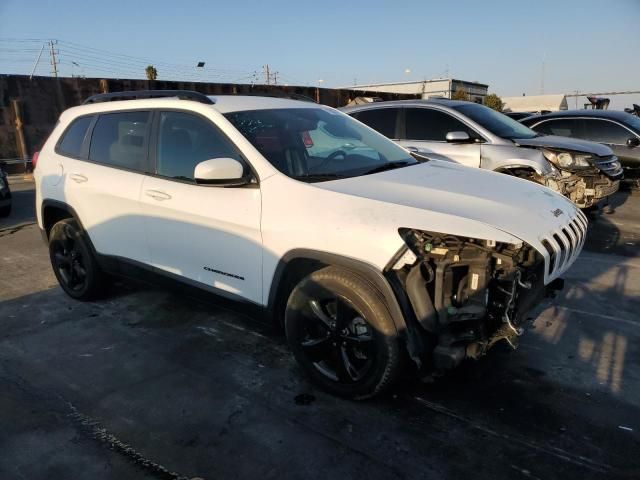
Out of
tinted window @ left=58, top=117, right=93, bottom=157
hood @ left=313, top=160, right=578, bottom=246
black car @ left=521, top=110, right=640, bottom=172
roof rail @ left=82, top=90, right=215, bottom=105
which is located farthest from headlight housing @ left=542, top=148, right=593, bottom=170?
tinted window @ left=58, top=117, right=93, bottom=157

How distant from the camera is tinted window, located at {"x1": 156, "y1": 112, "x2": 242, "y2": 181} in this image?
11.3 feet

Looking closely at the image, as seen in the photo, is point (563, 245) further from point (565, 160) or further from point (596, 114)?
point (596, 114)

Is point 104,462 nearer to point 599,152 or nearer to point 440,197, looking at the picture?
point 440,197

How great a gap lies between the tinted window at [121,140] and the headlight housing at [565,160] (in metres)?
5.39

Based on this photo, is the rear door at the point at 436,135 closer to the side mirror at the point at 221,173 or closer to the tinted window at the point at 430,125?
the tinted window at the point at 430,125

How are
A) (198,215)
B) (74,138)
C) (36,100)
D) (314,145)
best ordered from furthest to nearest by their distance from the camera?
(36,100) → (74,138) → (314,145) → (198,215)

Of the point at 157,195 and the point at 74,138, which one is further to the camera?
the point at 74,138

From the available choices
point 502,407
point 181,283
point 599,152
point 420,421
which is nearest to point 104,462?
point 181,283

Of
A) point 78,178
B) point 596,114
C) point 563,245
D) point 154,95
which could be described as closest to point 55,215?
point 78,178

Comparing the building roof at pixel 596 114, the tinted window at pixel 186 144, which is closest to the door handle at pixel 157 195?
the tinted window at pixel 186 144

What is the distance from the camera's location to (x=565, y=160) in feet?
22.9

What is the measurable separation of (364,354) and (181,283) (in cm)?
157

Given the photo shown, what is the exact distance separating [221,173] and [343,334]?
1.23 meters

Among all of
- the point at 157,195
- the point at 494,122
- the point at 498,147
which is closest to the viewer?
the point at 157,195
